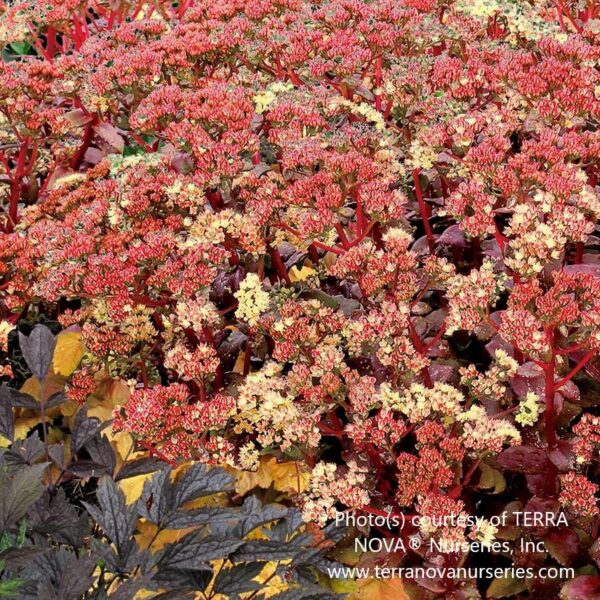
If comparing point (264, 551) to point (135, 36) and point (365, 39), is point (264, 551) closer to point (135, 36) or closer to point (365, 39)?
point (365, 39)

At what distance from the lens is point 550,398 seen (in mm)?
1518

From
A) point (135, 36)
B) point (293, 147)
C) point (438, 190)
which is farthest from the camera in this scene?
point (135, 36)

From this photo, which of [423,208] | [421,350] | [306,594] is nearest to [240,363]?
[421,350]

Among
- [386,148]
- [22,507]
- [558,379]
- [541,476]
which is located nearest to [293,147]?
[386,148]

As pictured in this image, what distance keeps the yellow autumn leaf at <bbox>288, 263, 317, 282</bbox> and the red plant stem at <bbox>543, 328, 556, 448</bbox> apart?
67 cm

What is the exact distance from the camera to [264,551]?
3.82 feet

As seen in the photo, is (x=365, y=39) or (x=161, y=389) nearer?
(x=161, y=389)

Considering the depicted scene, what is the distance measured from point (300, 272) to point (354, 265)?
421 millimetres

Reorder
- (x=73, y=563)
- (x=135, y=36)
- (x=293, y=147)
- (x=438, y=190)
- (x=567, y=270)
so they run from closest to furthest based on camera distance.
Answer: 1. (x=73, y=563)
2. (x=567, y=270)
3. (x=293, y=147)
4. (x=438, y=190)
5. (x=135, y=36)

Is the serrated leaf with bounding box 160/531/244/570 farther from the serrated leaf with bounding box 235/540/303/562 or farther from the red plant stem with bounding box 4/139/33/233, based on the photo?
the red plant stem with bounding box 4/139/33/233

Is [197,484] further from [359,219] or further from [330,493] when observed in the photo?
[359,219]

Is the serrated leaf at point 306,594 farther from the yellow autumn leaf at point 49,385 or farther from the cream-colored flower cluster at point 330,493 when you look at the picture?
the yellow autumn leaf at point 49,385

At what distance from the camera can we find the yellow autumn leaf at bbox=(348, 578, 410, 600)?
1.56 meters

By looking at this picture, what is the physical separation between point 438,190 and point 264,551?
1.32 metres
